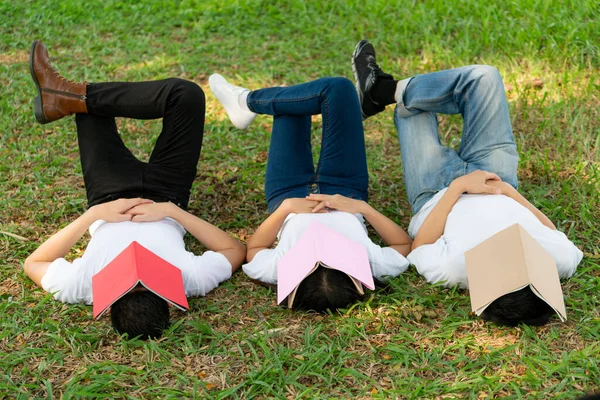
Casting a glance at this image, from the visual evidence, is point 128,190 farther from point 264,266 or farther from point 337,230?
point 337,230

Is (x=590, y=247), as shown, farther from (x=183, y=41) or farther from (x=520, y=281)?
(x=183, y=41)

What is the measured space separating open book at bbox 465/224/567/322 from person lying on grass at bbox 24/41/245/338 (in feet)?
3.65

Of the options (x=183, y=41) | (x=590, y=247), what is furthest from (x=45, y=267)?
(x=183, y=41)

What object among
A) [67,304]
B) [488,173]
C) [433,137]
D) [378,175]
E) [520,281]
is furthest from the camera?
[378,175]

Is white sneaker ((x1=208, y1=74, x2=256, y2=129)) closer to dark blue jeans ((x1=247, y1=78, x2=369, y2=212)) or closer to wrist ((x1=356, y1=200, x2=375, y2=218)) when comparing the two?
dark blue jeans ((x1=247, y1=78, x2=369, y2=212))

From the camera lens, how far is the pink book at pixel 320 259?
2.66 meters

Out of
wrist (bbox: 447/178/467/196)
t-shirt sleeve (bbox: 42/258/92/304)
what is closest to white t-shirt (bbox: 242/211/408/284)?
wrist (bbox: 447/178/467/196)

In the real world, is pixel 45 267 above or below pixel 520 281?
above

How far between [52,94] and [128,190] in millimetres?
624

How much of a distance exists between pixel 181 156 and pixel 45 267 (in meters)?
0.83

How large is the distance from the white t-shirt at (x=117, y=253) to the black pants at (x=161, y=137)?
0.31 metres

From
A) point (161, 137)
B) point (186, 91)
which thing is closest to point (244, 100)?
point (186, 91)

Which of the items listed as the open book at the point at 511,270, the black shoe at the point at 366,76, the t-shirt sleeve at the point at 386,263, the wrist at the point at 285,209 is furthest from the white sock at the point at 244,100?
the open book at the point at 511,270

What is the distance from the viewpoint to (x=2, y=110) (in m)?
4.58
